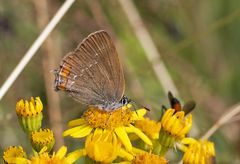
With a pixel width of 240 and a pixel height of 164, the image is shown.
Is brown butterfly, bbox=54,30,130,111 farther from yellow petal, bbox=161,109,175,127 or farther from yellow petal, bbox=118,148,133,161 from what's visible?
yellow petal, bbox=118,148,133,161

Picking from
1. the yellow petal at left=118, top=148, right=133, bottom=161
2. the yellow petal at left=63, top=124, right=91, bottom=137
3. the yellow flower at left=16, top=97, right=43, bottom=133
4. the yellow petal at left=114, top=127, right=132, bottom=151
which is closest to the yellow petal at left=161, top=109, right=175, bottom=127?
the yellow petal at left=114, top=127, right=132, bottom=151

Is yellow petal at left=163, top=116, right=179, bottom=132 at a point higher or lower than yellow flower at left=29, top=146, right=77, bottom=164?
lower

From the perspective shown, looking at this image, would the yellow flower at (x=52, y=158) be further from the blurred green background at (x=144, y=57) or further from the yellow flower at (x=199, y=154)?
the blurred green background at (x=144, y=57)

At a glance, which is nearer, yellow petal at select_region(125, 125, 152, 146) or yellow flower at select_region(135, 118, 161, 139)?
yellow petal at select_region(125, 125, 152, 146)

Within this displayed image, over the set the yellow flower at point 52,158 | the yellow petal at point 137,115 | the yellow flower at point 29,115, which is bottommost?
the yellow petal at point 137,115

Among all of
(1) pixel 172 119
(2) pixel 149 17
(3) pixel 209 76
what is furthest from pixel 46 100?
(1) pixel 172 119

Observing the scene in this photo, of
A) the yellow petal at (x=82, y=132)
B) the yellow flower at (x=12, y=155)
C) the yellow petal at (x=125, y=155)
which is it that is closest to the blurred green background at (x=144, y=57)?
the yellow petal at (x=82, y=132)

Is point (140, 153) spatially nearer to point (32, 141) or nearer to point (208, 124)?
point (32, 141)

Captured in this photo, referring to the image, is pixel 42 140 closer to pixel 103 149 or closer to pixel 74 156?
pixel 74 156
